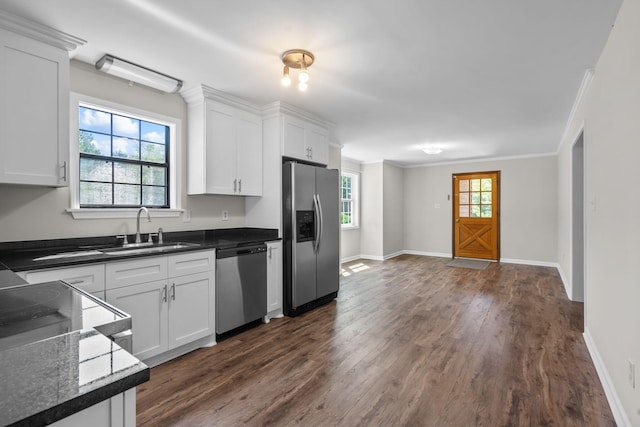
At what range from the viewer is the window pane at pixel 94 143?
2670 mm

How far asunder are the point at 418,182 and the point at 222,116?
5.82m

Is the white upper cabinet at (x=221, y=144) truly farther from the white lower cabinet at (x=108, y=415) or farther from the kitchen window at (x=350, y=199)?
the kitchen window at (x=350, y=199)

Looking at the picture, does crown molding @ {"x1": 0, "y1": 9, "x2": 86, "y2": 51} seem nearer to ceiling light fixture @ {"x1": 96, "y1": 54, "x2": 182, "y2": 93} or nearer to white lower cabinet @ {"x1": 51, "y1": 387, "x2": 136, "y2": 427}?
ceiling light fixture @ {"x1": 96, "y1": 54, "x2": 182, "y2": 93}

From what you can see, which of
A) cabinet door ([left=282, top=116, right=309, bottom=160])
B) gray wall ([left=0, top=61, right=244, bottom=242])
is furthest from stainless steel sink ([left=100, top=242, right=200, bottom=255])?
cabinet door ([left=282, top=116, right=309, bottom=160])

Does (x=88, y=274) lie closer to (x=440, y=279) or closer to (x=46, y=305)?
(x=46, y=305)

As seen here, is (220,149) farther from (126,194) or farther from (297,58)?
(297,58)

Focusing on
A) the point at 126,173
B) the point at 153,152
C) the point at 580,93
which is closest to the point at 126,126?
the point at 153,152

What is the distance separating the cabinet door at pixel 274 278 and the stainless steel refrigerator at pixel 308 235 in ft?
0.27

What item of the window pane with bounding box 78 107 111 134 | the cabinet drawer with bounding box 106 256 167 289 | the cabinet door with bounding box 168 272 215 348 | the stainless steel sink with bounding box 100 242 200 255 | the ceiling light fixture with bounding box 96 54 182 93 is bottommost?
the cabinet door with bounding box 168 272 215 348

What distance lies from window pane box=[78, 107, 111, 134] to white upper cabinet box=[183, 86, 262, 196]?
2.36ft

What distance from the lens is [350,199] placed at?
24.1ft

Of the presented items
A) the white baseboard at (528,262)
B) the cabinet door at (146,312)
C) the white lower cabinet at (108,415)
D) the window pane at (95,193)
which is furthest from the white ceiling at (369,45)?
the white baseboard at (528,262)

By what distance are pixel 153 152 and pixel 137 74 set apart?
0.75 meters

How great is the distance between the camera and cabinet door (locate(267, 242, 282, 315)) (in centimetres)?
340
